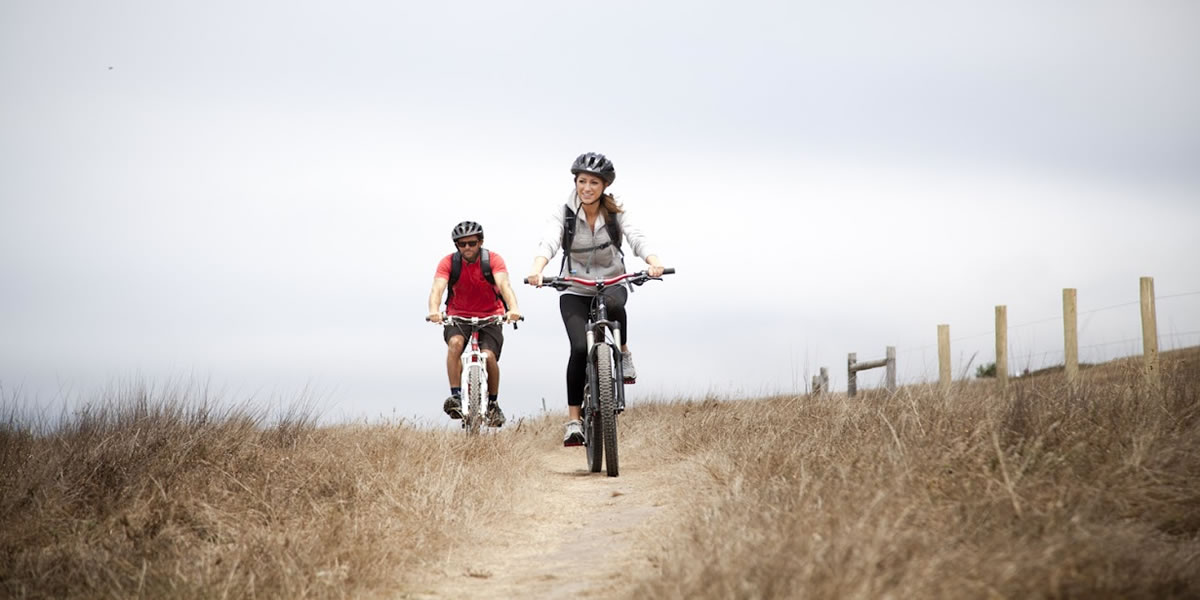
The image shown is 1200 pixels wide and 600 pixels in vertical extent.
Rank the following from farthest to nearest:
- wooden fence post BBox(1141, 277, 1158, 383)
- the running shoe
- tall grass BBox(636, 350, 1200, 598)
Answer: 1. wooden fence post BBox(1141, 277, 1158, 383)
2. the running shoe
3. tall grass BBox(636, 350, 1200, 598)

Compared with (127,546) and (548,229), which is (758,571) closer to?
(127,546)

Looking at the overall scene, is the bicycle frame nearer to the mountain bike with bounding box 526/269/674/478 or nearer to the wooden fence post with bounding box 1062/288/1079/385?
the mountain bike with bounding box 526/269/674/478

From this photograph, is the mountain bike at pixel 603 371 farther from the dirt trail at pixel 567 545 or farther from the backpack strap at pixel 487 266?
the backpack strap at pixel 487 266

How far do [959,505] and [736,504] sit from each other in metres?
1.03

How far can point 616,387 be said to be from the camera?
7410 millimetres

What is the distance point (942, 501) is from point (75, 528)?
4505 mm

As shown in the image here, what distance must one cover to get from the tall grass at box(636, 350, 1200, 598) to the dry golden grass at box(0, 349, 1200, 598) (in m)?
0.01

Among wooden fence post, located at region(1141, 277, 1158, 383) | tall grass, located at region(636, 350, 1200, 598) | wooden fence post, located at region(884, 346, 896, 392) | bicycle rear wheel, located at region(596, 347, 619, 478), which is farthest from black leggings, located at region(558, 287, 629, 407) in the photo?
wooden fence post, located at region(884, 346, 896, 392)

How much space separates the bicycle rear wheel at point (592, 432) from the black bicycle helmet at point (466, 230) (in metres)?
2.27

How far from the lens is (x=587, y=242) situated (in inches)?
306

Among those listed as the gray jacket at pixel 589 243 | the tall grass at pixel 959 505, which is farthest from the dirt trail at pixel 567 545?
the gray jacket at pixel 589 243

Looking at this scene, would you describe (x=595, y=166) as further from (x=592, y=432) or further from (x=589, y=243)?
(x=592, y=432)

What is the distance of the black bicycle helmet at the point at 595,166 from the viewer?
7.66m

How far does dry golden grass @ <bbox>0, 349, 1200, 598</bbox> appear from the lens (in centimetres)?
323
